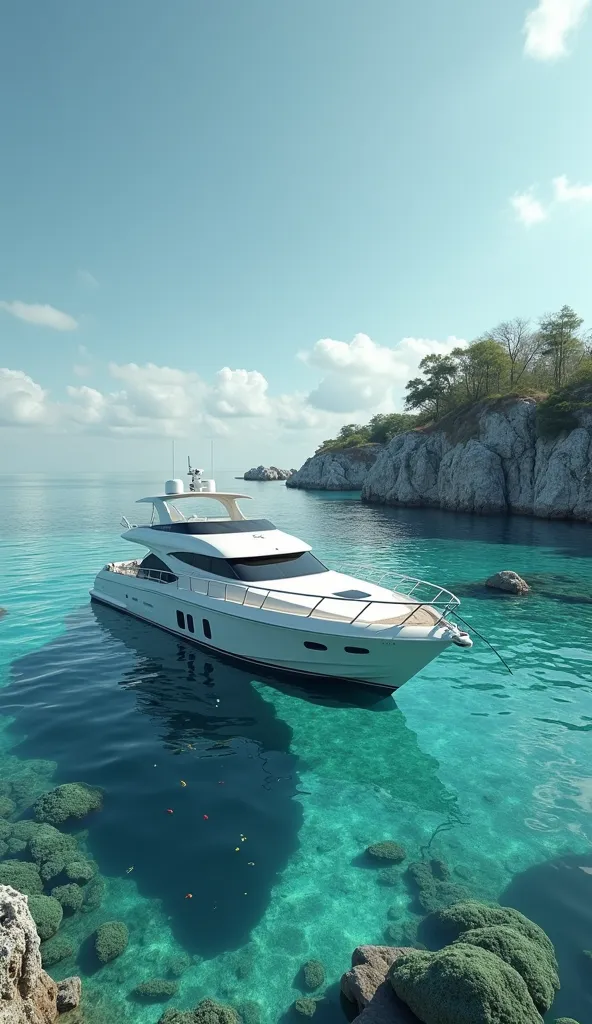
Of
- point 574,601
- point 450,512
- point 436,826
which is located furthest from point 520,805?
point 450,512

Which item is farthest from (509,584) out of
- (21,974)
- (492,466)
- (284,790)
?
(492,466)

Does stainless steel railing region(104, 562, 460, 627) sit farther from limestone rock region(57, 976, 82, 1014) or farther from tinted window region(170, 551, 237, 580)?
limestone rock region(57, 976, 82, 1014)

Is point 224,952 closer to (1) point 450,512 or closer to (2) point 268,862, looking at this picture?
(2) point 268,862

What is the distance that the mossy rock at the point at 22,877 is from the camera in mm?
6633

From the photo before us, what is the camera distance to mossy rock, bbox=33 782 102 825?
8078 millimetres

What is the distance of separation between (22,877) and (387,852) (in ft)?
17.8

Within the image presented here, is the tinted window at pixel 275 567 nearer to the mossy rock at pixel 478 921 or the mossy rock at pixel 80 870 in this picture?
the mossy rock at pixel 80 870

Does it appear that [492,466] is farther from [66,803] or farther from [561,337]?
[66,803]

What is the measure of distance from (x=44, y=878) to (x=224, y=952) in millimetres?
2973

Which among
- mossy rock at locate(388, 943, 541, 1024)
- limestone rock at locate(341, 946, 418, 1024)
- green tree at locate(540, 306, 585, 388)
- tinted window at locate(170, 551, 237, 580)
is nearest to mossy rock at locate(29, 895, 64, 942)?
limestone rock at locate(341, 946, 418, 1024)

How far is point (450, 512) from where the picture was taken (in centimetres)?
5834

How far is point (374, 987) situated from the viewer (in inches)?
205

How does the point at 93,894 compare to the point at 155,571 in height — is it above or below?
below

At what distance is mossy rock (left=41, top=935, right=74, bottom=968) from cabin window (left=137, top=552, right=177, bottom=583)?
10365 millimetres
